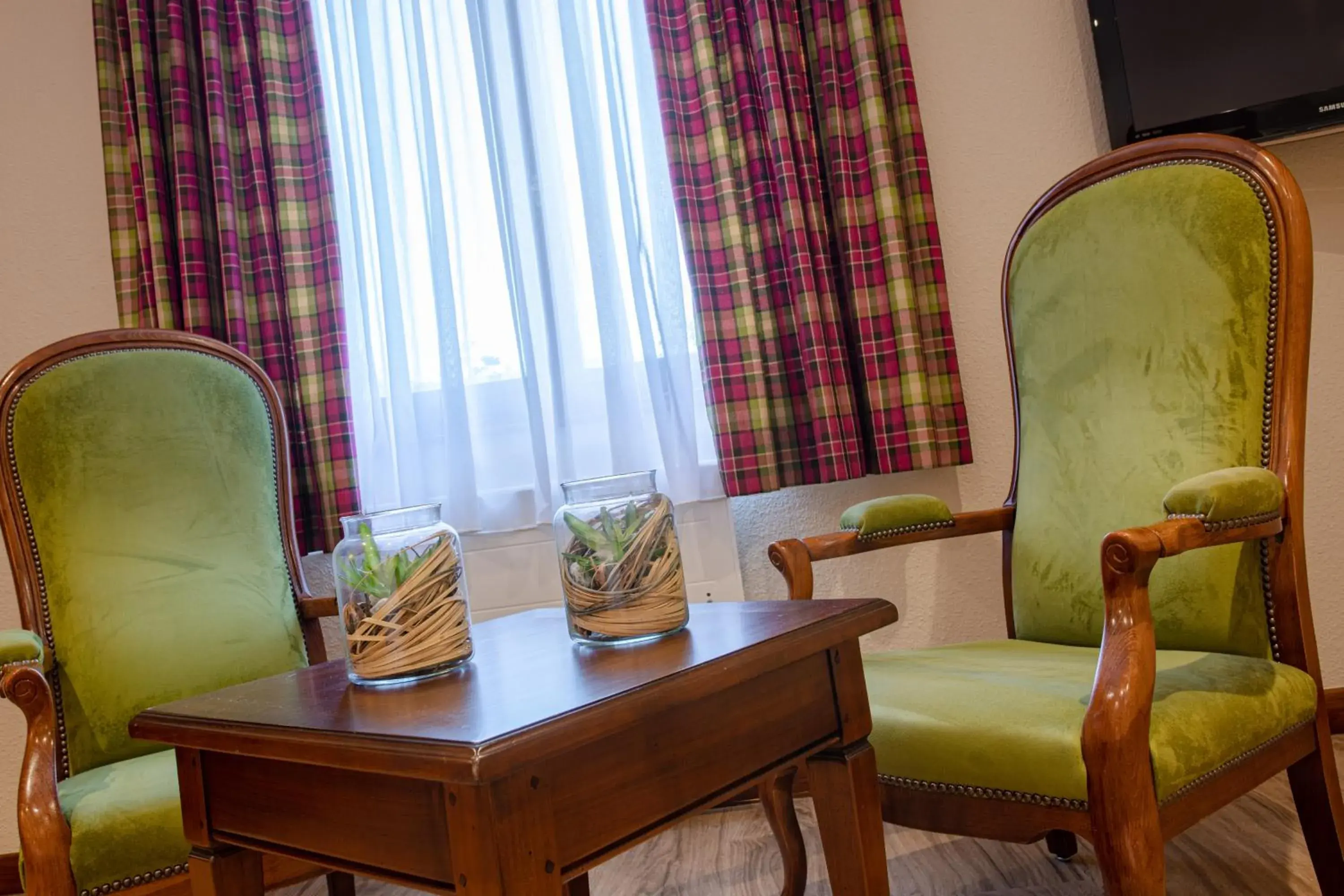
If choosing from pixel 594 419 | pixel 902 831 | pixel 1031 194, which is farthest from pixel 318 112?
pixel 902 831

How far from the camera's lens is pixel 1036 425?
165cm

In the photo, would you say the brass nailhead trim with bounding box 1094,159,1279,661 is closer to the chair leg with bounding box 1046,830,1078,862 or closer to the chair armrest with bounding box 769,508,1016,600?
the chair armrest with bounding box 769,508,1016,600

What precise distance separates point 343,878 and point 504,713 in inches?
47.1

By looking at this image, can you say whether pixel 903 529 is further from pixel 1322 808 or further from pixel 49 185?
pixel 49 185

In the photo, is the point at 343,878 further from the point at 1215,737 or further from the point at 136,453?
the point at 1215,737

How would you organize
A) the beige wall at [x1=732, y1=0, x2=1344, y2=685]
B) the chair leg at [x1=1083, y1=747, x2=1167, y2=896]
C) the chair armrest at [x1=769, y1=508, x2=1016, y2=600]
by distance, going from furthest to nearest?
the beige wall at [x1=732, y1=0, x2=1344, y2=685]
the chair armrest at [x1=769, y1=508, x2=1016, y2=600]
the chair leg at [x1=1083, y1=747, x2=1167, y2=896]

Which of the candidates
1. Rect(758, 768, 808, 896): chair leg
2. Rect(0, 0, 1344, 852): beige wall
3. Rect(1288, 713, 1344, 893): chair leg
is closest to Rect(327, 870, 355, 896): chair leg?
Rect(758, 768, 808, 896): chair leg

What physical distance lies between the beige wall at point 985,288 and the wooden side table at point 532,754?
1.17m

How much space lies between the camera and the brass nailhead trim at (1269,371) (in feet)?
4.10

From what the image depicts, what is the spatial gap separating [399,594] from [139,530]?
1036mm

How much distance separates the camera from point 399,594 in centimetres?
100

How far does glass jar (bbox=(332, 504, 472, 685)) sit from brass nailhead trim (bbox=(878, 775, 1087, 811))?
21.7 inches

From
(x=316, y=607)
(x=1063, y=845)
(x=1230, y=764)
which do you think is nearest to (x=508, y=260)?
(x=316, y=607)

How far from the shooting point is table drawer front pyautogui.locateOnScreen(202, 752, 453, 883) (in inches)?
31.8
